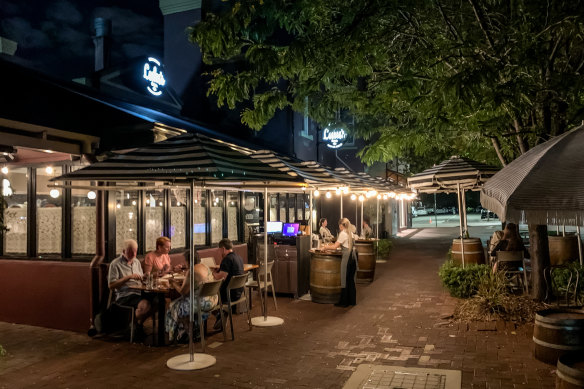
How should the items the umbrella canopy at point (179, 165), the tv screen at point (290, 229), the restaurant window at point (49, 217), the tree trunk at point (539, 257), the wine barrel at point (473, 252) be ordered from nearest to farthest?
the umbrella canopy at point (179, 165), the tree trunk at point (539, 257), the restaurant window at point (49, 217), the wine barrel at point (473, 252), the tv screen at point (290, 229)

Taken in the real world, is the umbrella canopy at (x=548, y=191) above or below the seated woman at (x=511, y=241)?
above

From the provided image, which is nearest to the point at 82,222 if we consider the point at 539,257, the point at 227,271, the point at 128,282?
the point at 128,282

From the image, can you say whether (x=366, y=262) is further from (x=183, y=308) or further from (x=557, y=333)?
(x=557, y=333)

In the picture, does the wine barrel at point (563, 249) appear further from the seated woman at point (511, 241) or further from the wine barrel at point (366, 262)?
the wine barrel at point (366, 262)

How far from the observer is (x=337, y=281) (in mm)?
9805

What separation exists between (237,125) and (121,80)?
6.04m

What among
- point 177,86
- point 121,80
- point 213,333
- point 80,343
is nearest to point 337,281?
point 213,333

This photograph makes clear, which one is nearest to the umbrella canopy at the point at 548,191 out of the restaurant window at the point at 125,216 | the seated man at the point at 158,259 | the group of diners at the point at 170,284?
the group of diners at the point at 170,284

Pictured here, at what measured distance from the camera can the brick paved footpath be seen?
5633 millimetres

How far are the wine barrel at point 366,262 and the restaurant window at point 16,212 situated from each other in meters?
7.98

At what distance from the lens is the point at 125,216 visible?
9.27 metres

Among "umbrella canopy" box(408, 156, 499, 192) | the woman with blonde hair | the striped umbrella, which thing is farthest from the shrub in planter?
the woman with blonde hair

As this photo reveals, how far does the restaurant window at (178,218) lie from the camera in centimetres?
1054

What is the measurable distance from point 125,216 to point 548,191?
26.0ft
